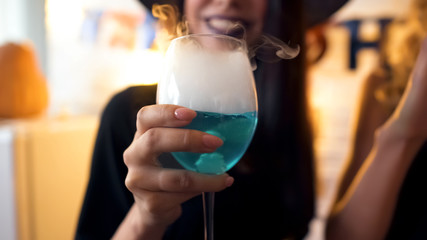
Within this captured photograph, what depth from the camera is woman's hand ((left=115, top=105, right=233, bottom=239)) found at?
0.90 ft

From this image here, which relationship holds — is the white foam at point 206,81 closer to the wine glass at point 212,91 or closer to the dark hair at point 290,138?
the wine glass at point 212,91

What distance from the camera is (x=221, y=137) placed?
11.6 inches

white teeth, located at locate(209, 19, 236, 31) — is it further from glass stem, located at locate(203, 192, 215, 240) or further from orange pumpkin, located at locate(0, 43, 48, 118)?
orange pumpkin, located at locate(0, 43, 48, 118)

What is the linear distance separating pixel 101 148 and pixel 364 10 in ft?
2.23

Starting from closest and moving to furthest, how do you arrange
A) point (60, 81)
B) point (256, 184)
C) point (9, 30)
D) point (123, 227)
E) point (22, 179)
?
point (123, 227)
point (256, 184)
point (22, 179)
point (60, 81)
point (9, 30)

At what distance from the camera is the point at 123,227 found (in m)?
0.44

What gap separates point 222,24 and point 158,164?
0.17 metres

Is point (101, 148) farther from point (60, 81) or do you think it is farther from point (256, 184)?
point (60, 81)

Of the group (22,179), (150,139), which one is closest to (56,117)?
(22,179)

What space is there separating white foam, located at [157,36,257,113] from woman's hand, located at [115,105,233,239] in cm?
2

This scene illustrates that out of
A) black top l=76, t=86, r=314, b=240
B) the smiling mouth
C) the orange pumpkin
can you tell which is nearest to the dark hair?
black top l=76, t=86, r=314, b=240

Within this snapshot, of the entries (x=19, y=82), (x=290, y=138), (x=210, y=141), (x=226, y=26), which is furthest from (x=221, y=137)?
(x=19, y=82)

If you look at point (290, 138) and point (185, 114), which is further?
point (290, 138)

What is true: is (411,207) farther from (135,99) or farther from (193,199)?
(135,99)
